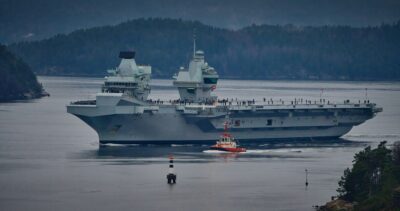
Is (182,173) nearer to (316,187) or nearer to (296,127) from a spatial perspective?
(316,187)

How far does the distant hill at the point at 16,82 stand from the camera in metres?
128

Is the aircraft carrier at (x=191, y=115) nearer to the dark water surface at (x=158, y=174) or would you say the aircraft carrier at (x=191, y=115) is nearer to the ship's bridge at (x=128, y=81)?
the ship's bridge at (x=128, y=81)

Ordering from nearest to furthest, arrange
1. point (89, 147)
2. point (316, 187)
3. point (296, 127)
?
point (316, 187), point (89, 147), point (296, 127)

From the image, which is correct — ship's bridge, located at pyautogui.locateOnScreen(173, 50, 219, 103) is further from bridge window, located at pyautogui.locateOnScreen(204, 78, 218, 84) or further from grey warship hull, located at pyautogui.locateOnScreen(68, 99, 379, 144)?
grey warship hull, located at pyautogui.locateOnScreen(68, 99, 379, 144)

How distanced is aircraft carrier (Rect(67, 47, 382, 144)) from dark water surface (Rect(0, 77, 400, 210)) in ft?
3.21

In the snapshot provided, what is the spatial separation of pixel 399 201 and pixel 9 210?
1402cm

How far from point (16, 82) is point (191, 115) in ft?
207

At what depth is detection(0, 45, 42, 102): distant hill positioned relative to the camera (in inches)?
5037

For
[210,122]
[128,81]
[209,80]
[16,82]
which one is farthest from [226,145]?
→ [16,82]

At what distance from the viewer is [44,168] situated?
59031 mm

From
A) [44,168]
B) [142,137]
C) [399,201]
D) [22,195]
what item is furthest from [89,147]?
[399,201]

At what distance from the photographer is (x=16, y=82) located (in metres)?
130

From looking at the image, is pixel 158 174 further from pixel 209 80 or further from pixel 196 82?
pixel 209 80

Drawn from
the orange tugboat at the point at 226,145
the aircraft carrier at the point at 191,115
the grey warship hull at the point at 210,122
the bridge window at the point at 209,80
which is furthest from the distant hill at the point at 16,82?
the orange tugboat at the point at 226,145
